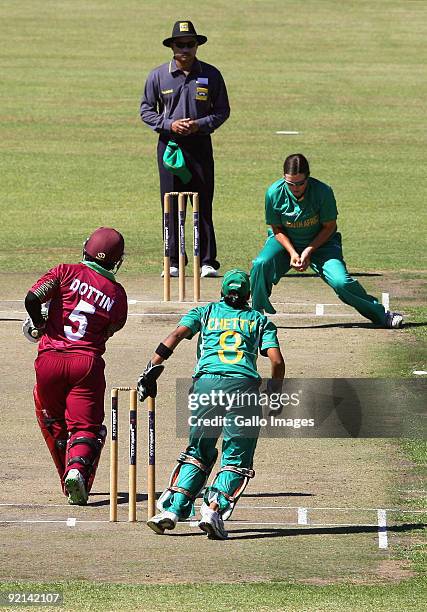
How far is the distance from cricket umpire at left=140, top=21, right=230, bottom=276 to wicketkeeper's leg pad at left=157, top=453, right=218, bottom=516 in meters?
7.78

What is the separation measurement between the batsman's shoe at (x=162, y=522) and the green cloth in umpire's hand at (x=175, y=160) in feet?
27.4

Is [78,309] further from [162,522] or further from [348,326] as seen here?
[348,326]

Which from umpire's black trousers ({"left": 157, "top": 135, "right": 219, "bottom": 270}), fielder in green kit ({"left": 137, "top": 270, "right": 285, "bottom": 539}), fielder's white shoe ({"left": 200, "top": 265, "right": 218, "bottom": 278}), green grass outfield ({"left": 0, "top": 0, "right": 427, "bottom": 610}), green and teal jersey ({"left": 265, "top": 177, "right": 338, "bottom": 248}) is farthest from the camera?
green grass outfield ({"left": 0, "top": 0, "right": 427, "bottom": 610})

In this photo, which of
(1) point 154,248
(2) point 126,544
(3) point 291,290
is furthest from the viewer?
(1) point 154,248

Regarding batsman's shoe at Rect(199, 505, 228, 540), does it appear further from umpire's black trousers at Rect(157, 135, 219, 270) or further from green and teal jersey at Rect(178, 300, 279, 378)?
umpire's black trousers at Rect(157, 135, 219, 270)

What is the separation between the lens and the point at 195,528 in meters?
10.5

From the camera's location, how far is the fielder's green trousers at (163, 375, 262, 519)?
10.2 meters

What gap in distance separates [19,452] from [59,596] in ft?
11.5

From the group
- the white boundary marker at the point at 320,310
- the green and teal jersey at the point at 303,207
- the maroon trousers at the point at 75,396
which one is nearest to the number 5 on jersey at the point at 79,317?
the maroon trousers at the point at 75,396

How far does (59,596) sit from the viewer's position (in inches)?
344

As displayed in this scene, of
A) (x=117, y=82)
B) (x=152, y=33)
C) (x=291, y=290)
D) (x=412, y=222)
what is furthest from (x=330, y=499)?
(x=152, y=33)

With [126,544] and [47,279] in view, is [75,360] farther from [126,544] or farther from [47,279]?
[126,544]

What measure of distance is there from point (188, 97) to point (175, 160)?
2.36 ft

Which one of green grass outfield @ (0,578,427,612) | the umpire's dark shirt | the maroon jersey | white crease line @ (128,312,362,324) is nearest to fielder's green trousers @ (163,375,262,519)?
the maroon jersey
